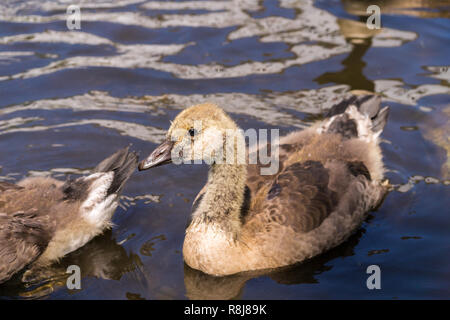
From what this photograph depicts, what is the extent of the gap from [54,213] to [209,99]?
401cm

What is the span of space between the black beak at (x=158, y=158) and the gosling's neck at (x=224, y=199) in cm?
50

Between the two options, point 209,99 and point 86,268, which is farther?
point 209,99

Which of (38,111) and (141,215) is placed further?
(38,111)

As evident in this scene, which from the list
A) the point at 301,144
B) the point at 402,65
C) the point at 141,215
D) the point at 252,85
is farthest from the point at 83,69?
the point at 402,65

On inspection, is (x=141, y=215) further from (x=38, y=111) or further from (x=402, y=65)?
(x=402, y=65)

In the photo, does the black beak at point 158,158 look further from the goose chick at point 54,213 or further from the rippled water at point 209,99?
the rippled water at point 209,99

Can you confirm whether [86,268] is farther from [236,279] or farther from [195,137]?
[195,137]

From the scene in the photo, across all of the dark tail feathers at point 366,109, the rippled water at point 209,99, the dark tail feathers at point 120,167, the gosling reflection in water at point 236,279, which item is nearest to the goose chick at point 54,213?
the dark tail feathers at point 120,167

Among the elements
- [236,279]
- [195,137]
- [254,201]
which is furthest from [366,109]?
[236,279]

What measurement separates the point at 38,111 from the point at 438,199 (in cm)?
598

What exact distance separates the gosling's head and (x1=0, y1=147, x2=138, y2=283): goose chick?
3.37 feet

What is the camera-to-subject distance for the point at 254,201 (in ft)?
23.0

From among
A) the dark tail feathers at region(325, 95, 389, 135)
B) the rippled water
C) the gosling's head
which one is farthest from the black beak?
the dark tail feathers at region(325, 95, 389, 135)

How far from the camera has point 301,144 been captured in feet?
25.7
